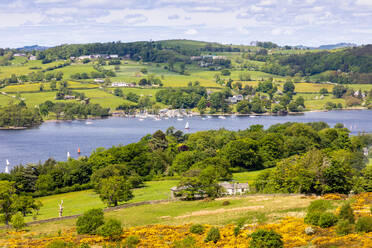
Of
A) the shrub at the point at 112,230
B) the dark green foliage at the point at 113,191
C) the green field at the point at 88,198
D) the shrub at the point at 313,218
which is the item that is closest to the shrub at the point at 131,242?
the shrub at the point at 112,230

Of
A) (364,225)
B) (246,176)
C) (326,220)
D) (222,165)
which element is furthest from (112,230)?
(246,176)

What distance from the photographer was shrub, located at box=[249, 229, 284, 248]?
33719 mm

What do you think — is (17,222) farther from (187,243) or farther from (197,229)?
(187,243)

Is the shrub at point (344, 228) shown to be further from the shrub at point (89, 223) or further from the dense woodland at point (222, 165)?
the shrub at point (89, 223)

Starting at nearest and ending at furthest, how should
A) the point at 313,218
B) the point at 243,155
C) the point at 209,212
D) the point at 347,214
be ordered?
1. the point at 347,214
2. the point at 313,218
3. the point at 209,212
4. the point at 243,155

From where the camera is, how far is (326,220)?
39344 mm

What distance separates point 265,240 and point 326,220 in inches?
321

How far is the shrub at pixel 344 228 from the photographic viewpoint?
37.0m

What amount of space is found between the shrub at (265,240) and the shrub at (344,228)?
18.8 ft

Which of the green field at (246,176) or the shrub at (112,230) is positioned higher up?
the shrub at (112,230)

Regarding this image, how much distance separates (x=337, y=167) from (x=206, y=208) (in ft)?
60.2

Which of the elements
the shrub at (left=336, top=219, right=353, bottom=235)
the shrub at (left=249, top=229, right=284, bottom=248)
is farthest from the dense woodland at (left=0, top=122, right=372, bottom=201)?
the shrub at (left=249, top=229, right=284, bottom=248)

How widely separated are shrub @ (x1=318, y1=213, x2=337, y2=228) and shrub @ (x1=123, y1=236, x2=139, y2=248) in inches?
617

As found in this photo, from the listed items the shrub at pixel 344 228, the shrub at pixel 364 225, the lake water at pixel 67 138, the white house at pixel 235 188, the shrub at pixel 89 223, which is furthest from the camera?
the lake water at pixel 67 138
